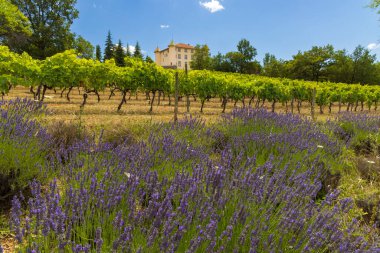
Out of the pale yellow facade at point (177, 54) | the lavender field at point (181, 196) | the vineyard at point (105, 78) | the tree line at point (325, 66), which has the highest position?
the pale yellow facade at point (177, 54)

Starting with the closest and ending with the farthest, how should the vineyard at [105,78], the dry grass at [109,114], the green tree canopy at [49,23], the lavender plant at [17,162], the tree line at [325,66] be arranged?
the lavender plant at [17,162] < the dry grass at [109,114] < the vineyard at [105,78] < the green tree canopy at [49,23] < the tree line at [325,66]

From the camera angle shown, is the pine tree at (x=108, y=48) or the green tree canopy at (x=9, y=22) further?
the pine tree at (x=108, y=48)

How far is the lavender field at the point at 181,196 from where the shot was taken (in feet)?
5.13

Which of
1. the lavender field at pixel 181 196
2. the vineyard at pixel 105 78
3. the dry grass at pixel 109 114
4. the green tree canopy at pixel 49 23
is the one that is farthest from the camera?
the green tree canopy at pixel 49 23

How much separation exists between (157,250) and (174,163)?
1385 mm

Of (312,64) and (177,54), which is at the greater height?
(177,54)

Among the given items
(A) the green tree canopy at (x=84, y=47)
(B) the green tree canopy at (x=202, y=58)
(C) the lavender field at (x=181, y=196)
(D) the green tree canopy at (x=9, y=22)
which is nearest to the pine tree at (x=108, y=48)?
(A) the green tree canopy at (x=84, y=47)

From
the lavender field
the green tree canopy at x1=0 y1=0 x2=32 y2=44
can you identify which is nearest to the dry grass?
the lavender field

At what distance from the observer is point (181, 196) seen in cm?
216

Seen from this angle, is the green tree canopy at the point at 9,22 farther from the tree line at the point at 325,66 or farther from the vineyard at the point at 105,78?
the tree line at the point at 325,66

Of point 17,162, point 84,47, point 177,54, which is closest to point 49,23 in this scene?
point 84,47

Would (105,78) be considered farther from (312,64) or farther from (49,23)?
(312,64)

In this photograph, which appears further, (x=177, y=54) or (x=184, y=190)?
(x=177, y=54)

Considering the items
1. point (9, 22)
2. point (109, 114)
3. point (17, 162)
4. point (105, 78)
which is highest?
point (9, 22)
